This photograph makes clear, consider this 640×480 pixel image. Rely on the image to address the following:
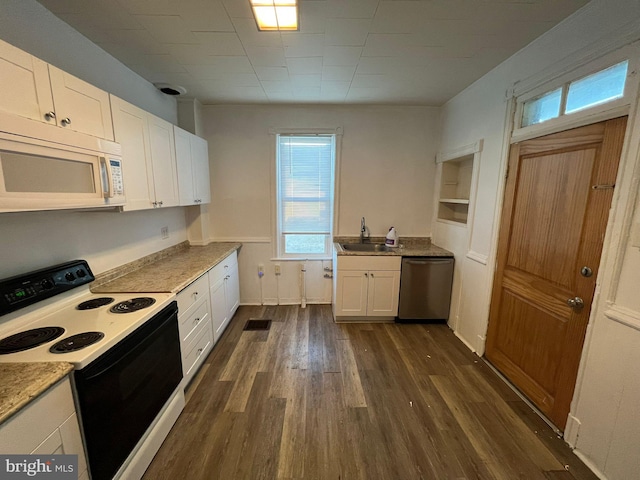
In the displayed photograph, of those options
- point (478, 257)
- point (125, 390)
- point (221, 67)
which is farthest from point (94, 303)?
point (478, 257)

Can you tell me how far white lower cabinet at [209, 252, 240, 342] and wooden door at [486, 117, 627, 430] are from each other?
8.84ft

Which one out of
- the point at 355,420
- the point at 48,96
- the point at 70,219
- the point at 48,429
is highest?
the point at 48,96

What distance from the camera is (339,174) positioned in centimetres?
351

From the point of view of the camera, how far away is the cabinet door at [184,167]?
8.42 feet

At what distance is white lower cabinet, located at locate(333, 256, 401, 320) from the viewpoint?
3139 mm

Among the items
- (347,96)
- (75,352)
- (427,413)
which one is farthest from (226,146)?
(427,413)

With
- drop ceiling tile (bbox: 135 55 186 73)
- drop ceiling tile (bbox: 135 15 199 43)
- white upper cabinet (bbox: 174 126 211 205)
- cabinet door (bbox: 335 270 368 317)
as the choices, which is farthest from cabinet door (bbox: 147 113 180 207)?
cabinet door (bbox: 335 270 368 317)

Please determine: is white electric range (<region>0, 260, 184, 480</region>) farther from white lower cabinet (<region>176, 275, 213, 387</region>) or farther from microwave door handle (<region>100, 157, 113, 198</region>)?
microwave door handle (<region>100, 157, 113, 198</region>)

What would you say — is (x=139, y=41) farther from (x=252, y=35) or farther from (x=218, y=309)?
(x=218, y=309)

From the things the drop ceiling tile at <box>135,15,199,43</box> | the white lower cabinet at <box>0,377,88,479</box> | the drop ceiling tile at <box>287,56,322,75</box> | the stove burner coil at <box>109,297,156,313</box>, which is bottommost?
the white lower cabinet at <box>0,377,88,479</box>

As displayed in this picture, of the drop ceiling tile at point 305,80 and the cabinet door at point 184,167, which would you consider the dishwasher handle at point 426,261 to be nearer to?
the drop ceiling tile at point 305,80

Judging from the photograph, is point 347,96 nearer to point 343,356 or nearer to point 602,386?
point 343,356

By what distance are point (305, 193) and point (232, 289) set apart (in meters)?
1.59

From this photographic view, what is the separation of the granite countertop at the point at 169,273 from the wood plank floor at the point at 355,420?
36.3 inches
